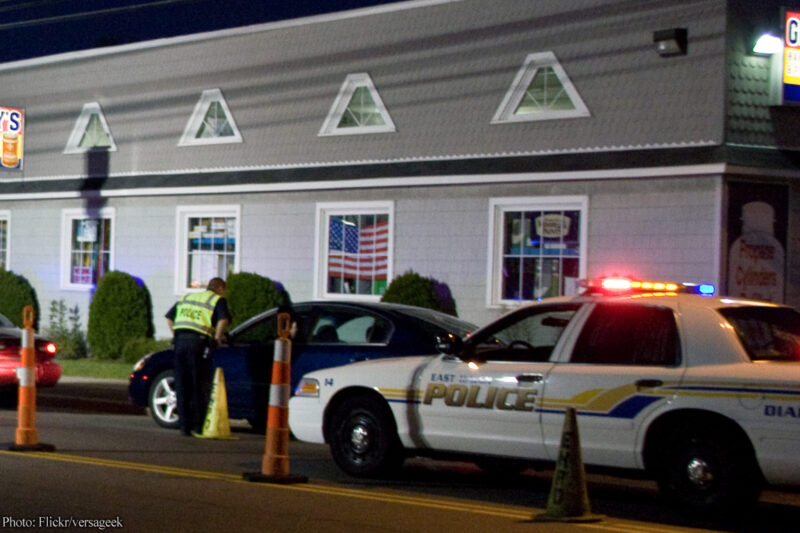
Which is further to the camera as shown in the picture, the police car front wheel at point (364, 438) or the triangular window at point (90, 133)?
the triangular window at point (90, 133)

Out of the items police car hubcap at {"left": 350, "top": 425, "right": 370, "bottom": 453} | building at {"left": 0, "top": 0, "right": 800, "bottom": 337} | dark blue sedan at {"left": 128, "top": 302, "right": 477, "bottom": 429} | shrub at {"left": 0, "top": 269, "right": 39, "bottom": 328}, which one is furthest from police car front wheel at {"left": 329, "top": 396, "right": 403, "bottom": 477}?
shrub at {"left": 0, "top": 269, "right": 39, "bottom": 328}

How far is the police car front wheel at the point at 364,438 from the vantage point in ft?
34.7

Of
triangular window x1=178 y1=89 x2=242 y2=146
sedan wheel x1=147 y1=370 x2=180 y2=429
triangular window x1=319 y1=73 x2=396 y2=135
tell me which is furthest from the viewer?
triangular window x1=178 y1=89 x2=242 y2=146

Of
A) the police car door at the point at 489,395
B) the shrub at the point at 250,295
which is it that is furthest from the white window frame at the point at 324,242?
the police car door at the point at 489,395

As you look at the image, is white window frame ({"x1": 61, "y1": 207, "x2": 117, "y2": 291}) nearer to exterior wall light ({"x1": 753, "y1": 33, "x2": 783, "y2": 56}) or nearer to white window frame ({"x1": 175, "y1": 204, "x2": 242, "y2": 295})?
white window frame ({"x1": 175, "y1": 204, "x2": 242, "y2": 295})

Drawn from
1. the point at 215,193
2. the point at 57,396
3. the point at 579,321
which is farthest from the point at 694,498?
the point at 215,193

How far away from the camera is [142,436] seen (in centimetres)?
1352

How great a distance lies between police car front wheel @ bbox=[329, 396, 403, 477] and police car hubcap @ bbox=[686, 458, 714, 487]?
2568 mm

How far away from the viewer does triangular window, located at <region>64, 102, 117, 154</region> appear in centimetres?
2667

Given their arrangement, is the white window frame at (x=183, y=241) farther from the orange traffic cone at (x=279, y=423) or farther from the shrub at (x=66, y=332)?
the orange traffic cone at (x=279, y=423)

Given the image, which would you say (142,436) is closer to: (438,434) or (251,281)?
(438,434)

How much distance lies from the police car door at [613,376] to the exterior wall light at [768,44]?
30.3ft

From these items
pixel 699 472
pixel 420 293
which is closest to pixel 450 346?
pixel 699 472

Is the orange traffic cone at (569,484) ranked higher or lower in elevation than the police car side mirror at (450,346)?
lower
